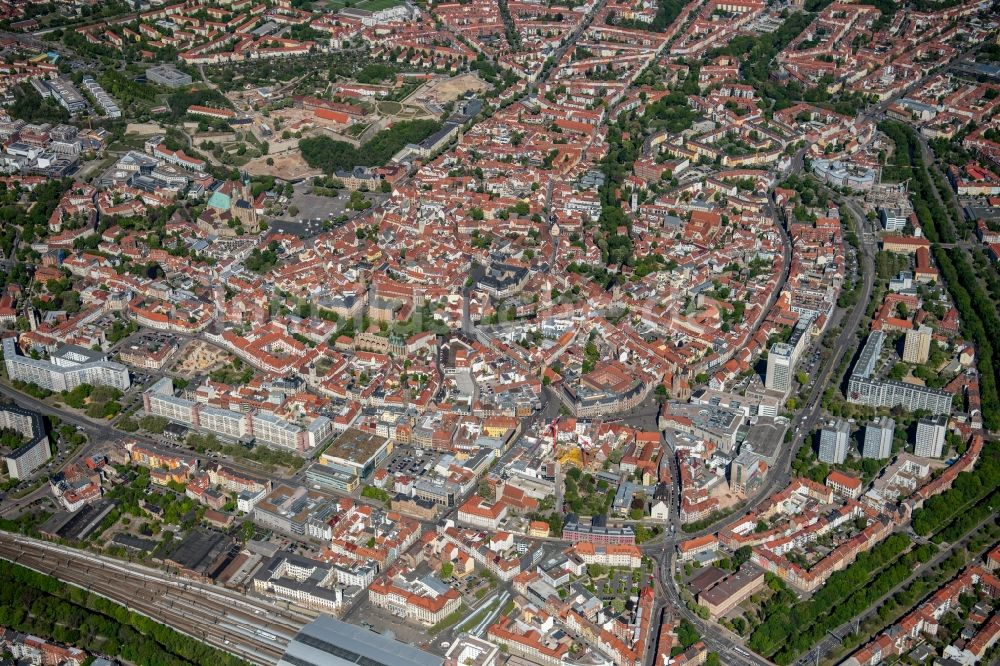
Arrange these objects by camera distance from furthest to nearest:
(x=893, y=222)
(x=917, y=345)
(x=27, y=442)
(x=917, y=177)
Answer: (x=917, y=177) → (x=893, y=222) → (x=917, y=345) → (x=27, y=442)

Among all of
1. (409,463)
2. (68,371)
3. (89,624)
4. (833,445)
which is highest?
(833,445)

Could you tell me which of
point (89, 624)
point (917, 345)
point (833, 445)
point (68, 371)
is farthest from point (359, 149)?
point (89, 624)

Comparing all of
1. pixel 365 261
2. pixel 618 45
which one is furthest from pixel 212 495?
pixel 618 45

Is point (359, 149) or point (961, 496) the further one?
point (359, 149)

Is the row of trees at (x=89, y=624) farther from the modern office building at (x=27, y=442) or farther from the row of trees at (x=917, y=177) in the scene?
the row of trees at (x=917, y=177)

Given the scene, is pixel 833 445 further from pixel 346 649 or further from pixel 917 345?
pixel 346 649

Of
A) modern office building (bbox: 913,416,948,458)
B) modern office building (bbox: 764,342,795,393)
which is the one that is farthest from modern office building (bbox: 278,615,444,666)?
modern office building (bbox: 913,416,948,458)
